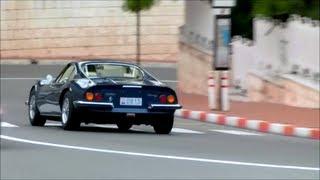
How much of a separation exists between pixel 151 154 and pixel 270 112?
890 cm

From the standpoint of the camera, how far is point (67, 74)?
57.9 ft

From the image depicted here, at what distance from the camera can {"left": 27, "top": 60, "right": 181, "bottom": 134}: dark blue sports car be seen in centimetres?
1614

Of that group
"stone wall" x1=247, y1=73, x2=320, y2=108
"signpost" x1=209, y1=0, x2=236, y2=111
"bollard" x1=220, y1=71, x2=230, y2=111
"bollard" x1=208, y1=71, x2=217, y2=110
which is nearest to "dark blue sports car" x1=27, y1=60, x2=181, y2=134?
"signpost" x1=209, y1=0, x2=236, y2=111

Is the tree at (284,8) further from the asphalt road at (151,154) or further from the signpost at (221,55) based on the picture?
the signpost at (221,55)

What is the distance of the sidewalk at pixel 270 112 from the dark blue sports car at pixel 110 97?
11.5 feet

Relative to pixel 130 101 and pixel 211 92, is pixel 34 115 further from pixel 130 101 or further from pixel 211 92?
pixel 211 92

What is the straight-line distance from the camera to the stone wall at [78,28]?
44438 millimetres

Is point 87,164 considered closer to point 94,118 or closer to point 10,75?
point 94,118

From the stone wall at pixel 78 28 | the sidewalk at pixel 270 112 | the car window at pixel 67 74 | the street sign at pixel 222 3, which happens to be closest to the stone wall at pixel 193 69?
the sidewalk at pixel 270 112

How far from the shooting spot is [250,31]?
19.6 meters

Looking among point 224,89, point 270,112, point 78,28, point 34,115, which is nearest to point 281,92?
point 270,112

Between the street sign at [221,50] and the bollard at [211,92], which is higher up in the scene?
the street sign at [221,50]

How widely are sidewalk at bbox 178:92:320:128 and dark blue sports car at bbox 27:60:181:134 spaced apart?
3.51 meters

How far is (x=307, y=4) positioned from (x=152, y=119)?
504 centimetres
